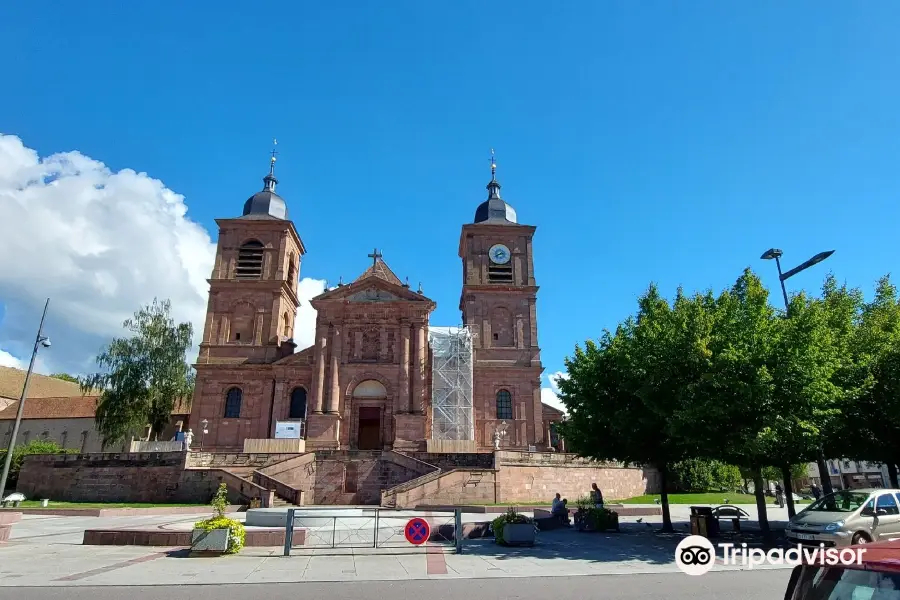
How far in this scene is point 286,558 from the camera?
42.5 feet

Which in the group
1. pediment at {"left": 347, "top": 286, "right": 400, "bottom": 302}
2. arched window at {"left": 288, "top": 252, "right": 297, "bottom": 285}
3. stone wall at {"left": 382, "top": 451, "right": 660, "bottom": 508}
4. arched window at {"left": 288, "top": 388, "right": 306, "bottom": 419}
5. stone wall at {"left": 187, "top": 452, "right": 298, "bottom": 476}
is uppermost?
arched window at {"left": 288, "top": 252, "right": 297, "bottom": 285}

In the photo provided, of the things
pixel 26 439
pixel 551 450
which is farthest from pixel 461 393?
pixel 26 439

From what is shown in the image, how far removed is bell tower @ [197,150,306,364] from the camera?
43.8 meters

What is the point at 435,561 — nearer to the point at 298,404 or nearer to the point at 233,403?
the point at 298,404

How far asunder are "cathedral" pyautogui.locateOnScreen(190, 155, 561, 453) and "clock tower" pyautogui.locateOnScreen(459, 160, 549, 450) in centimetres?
9

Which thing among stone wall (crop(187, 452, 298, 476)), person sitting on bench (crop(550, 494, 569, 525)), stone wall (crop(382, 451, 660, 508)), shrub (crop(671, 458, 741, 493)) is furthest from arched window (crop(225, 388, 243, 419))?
shrub (crop(671, 458, 741, 493))

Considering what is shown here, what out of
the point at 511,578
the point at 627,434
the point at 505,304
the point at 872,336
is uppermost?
the point at 505,304

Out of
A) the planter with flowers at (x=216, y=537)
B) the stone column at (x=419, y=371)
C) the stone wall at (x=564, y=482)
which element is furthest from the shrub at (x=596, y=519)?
the stone column at (x=419, y=371)

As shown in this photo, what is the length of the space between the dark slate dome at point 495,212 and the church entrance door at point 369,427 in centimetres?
1912

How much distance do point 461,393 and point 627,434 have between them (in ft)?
78.8

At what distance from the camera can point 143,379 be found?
45.0 meters

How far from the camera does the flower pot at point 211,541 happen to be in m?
12.9

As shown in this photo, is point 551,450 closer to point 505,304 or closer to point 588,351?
point 505,304

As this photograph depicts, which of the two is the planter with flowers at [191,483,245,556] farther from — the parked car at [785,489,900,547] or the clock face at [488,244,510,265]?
the clock face at [488,244,510,265]
